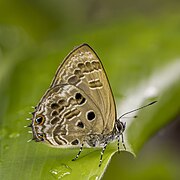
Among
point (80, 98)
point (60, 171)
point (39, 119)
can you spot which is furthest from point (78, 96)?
point (60, 171)

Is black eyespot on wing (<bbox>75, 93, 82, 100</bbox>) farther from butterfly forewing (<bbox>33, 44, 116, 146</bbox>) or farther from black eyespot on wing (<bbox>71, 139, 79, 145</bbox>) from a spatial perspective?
black eyespot on wing (<bbox>71, 139, 79, 145</bbox>)

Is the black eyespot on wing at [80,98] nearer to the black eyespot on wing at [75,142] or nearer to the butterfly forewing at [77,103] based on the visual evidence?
the butterfly forewing at [77,103]

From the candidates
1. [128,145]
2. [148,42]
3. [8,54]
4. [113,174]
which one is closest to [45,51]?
[8,54]

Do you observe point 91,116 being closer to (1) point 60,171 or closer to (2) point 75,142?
(2) point 75,142

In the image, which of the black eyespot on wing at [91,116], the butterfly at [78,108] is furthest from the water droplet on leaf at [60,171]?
the black eyespot on wing at [91,116]

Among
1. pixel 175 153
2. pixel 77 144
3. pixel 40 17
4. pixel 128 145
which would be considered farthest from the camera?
pixel 40 17

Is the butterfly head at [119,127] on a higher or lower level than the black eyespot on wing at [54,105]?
lower

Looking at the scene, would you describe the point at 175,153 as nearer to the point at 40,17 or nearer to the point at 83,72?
the point at 83,72
